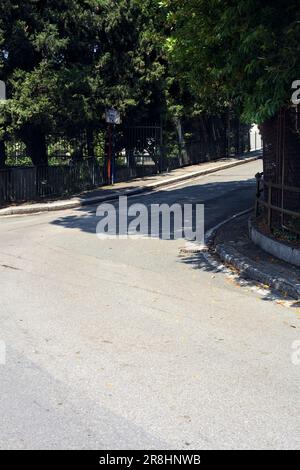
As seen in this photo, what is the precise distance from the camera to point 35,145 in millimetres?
21188

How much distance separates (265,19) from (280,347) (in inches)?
193

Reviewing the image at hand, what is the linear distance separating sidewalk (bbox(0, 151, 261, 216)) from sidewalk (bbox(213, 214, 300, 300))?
7599mm

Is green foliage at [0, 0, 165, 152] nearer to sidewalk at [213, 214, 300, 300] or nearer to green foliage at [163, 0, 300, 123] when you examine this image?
green foliage at [163, 0, 300, 123]

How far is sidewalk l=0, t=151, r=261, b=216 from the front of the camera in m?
18.3

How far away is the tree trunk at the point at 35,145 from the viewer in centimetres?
2067

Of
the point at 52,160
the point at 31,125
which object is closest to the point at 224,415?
the point at 31,125

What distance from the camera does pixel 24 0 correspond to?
19.1 meters

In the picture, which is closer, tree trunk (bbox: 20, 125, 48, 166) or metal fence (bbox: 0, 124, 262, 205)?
metal fence (bbox: 0, 124, 262, 205)

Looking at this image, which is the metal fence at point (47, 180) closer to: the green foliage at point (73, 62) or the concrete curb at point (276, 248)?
the green foliage at point (73, 62)

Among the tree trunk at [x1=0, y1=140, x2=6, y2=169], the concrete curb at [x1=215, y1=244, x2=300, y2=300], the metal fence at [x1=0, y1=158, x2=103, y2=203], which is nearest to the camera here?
the concrete curb at [x1=215, y1=244, x2=300, y2=300]

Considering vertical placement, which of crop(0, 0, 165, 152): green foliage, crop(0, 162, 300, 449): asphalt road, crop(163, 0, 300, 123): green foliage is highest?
crop(0, 0, 165, 152): green foliage

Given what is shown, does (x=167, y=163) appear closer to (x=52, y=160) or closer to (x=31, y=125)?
(x=52, y=160)

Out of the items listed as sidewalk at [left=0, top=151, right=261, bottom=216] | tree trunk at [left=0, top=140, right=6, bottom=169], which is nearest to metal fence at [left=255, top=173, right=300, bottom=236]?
sidewalk at [left=0, top=151, right=261, bottom=216]

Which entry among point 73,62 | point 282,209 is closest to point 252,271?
point 282,209
